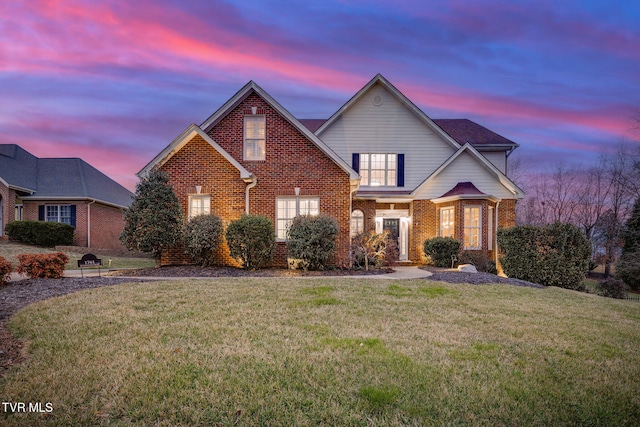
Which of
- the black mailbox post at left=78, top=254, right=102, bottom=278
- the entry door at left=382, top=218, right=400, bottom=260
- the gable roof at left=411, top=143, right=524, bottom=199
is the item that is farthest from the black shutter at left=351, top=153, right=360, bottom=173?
the black mailbox post at left=78, top=254, right=102, bottom=278

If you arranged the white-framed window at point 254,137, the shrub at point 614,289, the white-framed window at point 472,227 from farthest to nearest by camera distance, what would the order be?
the white-framed window at point 472,227 < the white-framed window at point 254,137 < the shrub at point 614,289

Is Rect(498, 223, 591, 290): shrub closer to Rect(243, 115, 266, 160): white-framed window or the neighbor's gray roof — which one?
Rect(243, 115, 266, 160): white-framed window

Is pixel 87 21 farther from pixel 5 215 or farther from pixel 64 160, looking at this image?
pixel 64 160

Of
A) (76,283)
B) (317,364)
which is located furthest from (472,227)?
(76,283)

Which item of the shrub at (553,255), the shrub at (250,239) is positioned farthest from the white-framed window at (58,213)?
the shrub at (553,255)

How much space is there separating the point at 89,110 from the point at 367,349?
2455cm

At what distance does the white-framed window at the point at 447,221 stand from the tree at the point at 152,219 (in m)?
12.1

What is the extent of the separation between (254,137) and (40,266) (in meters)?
8.28

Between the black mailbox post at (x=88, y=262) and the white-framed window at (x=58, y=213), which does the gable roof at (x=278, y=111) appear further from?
the white-framed window at (x=58, y=213)

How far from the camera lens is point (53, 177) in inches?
994

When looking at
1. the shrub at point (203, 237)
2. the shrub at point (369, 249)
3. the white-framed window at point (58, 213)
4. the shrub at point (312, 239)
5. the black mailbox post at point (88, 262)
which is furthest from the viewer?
the white-framed window at point (58, 213)

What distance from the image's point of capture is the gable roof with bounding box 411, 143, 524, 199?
17.3 m

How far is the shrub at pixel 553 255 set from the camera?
12445 millimetres

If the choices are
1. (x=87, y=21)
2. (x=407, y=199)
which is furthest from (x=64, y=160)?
(x=407, y=199)
